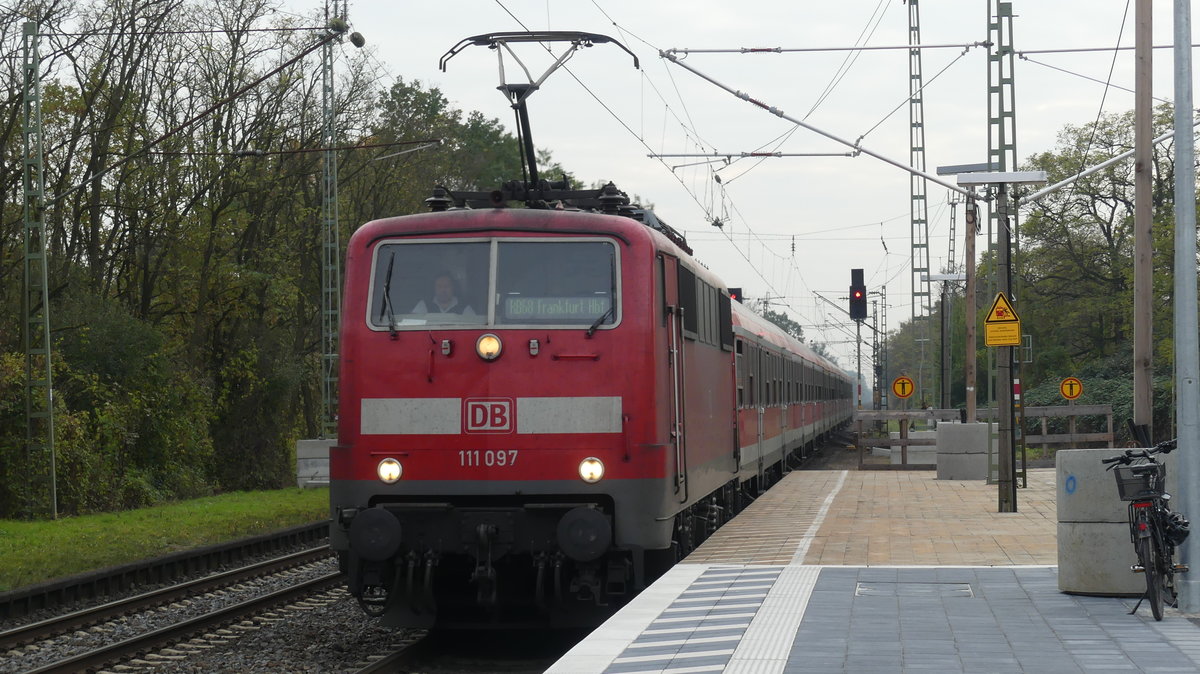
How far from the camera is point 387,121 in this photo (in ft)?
139

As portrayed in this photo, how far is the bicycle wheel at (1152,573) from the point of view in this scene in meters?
9.12

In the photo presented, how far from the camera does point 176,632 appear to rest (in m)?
12.4

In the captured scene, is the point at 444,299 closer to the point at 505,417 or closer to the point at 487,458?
the point at 505,417

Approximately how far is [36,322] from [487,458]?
16.9m

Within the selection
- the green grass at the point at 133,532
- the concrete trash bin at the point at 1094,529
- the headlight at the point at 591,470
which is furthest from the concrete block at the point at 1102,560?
the green grass at the point at 133,532

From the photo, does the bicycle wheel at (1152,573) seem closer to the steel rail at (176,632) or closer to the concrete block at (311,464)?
the steel rail at (176,632)

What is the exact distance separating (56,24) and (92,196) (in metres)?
4.89

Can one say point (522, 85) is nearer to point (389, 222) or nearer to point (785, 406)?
point (389, 222)

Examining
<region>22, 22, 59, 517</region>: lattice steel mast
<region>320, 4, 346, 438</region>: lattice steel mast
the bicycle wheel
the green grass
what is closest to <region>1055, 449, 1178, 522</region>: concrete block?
the bicycle wheel

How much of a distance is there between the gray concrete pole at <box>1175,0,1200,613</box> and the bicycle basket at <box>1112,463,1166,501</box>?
1.26ft

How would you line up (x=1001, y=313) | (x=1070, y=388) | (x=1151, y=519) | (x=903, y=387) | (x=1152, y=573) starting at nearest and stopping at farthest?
1. (x=1152, y=573)
2. (x=1151, y=519)
3. (x=1001, y=313)
4. (x=1070, y=388)
5. (x=903, y=387)

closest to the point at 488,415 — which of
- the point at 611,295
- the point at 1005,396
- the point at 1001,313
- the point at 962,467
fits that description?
the point at 611,295

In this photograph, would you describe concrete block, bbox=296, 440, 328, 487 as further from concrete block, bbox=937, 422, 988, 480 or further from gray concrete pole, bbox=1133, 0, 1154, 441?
gray concrete pole, bbox=1133, 0, 1154, 441

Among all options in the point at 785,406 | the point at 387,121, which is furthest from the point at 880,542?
the point at 387,121
